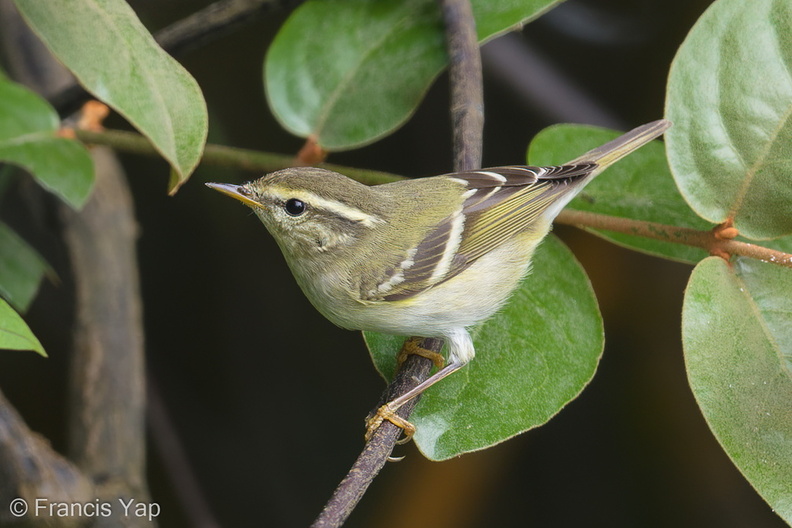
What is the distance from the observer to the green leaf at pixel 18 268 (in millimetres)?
1793

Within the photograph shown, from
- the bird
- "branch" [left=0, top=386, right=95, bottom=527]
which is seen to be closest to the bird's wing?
the bird

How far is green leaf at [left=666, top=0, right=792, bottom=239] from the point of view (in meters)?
1.34

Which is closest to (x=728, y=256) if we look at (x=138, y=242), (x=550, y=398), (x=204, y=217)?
(x=550, y=398)

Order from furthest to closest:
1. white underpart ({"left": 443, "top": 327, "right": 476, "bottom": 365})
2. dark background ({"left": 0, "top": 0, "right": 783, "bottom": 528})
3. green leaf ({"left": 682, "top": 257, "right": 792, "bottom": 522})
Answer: dark background ({"left": 0, "top": 0, "right": 783, "bottom": 528})
white underpart ({"left": 443, "top": 327, "right": 476, "bottom": 365})
green leaf ({"left": 682, "top": 257, "right": 792, "bottom": 522})

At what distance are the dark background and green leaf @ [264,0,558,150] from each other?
741 mm

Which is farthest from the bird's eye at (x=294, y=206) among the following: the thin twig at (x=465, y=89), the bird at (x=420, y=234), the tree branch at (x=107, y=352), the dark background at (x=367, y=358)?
the dark background at (x=367, y=358)

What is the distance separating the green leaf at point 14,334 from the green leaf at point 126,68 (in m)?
0.29

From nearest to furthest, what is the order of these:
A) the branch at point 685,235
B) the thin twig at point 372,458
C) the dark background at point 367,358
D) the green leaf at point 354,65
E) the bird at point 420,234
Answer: the thin twig at point 372,458
the branch at point 685,235
the bird at point 420,234
the green leaf at point 354,65
the dark background at point 367,358

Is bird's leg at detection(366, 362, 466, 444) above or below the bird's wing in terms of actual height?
below

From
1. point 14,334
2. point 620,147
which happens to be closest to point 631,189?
point 620,147

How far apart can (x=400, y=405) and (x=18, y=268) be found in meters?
1.08

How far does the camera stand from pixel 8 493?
141 centimetres

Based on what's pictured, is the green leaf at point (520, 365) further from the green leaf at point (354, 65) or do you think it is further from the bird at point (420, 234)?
the green leaf at point (354, 65)

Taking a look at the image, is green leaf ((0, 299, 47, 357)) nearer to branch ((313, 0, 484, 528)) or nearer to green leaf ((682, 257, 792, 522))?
branch ((313, 0, 484, 528))
